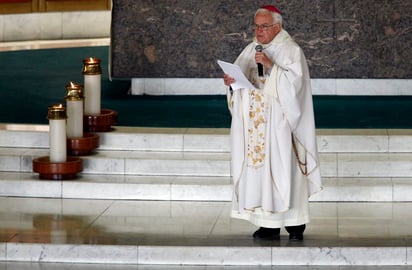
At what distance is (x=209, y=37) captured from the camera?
12961mm

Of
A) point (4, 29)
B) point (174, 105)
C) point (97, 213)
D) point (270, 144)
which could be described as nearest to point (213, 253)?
point (270, 144)

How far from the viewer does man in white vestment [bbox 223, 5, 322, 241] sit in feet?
26.5

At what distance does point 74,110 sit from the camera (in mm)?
10133

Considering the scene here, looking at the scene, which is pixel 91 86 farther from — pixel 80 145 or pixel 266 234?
pixel 266 234

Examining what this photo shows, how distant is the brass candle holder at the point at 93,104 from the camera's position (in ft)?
34.7

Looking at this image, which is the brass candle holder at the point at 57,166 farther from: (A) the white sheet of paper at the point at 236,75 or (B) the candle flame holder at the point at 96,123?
(A) the white sheet of paper at the point at 236,75

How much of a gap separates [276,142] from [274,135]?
49 millimetres

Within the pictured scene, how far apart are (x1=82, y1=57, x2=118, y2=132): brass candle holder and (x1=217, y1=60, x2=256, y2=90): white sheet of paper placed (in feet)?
8.81

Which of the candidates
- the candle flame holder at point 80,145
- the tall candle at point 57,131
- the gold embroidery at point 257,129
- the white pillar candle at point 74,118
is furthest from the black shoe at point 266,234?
the white pillar candle at point 74,118

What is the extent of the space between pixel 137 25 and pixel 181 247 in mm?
5290

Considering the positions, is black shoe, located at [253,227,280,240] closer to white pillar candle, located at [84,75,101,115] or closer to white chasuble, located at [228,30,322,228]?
white chasuble, located at [228,30,322,228]

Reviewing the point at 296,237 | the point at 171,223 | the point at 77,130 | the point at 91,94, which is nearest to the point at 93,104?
the point at 91,94

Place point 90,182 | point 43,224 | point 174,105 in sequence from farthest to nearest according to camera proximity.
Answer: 1. point 174,105
2. point 90,182
3. point 43,224

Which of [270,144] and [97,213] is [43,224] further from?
[270,144]
